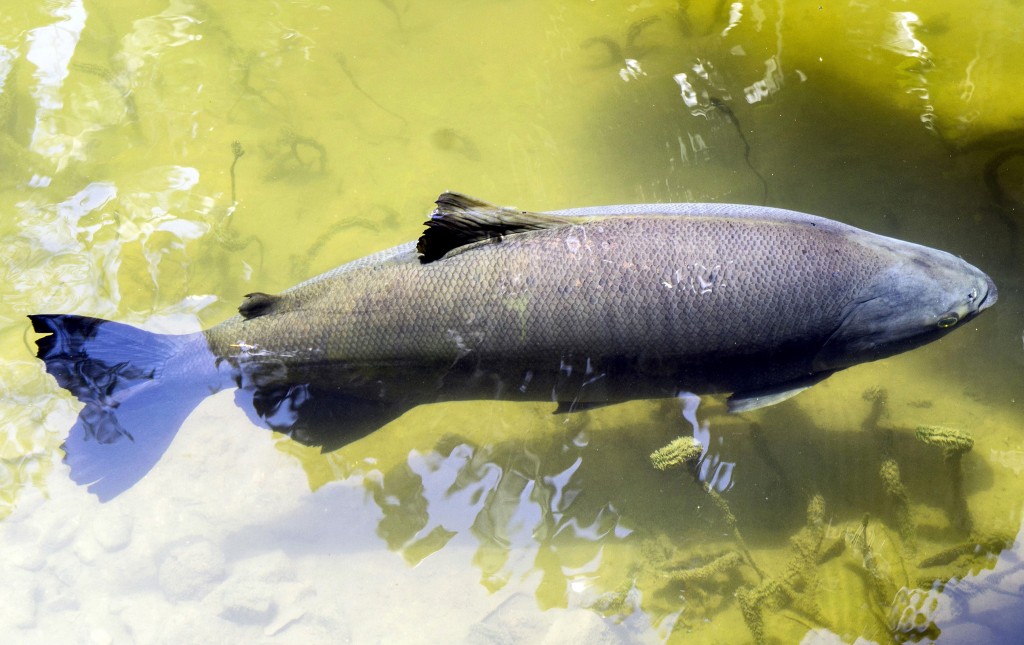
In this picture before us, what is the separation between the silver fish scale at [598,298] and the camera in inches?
123

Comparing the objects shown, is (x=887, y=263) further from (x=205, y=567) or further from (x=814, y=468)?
(x=205, y=567)

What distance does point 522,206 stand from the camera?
448 cm

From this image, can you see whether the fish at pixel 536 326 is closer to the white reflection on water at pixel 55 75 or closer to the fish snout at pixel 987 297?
the fish snout at pixel 987 297

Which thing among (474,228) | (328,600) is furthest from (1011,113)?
(328,600)

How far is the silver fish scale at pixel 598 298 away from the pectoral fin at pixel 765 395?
282 mm

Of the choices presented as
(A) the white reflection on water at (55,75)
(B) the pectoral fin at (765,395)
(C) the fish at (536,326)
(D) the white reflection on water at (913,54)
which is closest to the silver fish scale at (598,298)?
(C) the fish at (536,326)

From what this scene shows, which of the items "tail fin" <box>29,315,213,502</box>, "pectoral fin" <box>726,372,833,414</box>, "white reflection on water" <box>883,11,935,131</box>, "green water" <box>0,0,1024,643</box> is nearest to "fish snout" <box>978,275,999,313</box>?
"green water" <box>0,0,1024,643</box>

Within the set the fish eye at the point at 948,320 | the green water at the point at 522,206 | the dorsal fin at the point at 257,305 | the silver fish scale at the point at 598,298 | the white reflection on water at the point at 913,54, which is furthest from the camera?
the white reflection on water at the point at 913,54

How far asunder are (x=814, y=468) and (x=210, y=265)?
390 cm

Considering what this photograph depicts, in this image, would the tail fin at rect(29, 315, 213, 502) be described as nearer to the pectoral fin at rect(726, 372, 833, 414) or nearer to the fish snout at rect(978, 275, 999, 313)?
the pectoral fin at rect(726, 372, 833, 414)

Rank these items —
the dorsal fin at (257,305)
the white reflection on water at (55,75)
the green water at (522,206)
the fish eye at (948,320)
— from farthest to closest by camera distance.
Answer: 1. the white reflection on water at (55,75)
2. the green water at (522,206)
3. the fish eye at (948,320)
4. the dorsal fin at (257,305)

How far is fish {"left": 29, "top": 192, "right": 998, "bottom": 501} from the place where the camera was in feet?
10.3

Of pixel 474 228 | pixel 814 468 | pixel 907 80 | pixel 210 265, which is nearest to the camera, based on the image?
pixel 474 228

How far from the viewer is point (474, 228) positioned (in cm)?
323
